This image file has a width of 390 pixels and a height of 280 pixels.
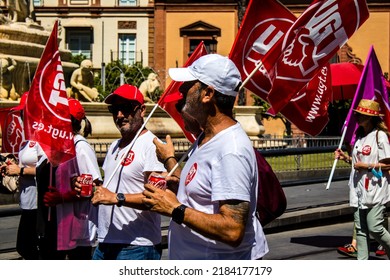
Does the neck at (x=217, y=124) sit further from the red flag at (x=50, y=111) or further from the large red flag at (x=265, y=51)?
the large red flag at (x=265, y=51)

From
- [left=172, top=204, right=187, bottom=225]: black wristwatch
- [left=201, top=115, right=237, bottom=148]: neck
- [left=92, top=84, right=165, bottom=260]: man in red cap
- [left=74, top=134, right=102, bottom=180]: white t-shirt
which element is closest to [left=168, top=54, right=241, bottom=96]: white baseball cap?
[left=201, top=115, right=237, bottom=148]: neck

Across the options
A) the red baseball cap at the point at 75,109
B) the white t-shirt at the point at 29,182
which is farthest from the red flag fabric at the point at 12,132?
the red baseball cap at the point at 75,109

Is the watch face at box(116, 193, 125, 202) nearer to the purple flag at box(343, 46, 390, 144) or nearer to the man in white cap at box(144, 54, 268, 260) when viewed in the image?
the man in white cap at box(144, 54, 268, 260)

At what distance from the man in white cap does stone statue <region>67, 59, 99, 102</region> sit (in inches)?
718

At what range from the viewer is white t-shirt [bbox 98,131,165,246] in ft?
20.2

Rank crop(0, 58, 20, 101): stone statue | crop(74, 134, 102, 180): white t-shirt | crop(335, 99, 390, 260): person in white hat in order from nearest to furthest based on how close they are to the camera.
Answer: crop(74, 134, 102, 180): white t-shirt
crop(335, 99, 390, 260): person in white hat
crop(0, 58, 20, 101): stone statue

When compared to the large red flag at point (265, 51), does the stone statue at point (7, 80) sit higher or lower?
lower

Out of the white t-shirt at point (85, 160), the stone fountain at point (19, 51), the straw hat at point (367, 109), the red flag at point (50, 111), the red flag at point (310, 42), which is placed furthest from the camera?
the stone fountain at point (19, 51)

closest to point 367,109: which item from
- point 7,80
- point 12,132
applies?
point 12,132

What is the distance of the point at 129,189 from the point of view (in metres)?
6.23

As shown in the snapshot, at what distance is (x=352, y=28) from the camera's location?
8.54 meters

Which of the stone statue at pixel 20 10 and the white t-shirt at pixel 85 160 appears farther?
the stone statue at pixel 20 10

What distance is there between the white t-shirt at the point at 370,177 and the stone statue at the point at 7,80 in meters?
13.4

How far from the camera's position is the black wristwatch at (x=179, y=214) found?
4.40 m
